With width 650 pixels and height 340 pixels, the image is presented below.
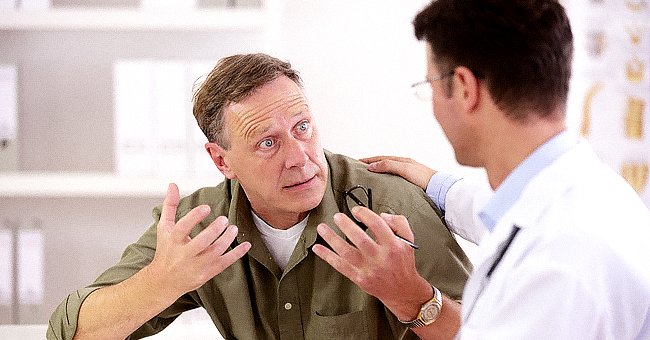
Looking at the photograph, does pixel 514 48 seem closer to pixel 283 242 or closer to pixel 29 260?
pixel 283 242

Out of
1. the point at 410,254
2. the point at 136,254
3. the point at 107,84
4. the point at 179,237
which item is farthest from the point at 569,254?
the point at 107,84

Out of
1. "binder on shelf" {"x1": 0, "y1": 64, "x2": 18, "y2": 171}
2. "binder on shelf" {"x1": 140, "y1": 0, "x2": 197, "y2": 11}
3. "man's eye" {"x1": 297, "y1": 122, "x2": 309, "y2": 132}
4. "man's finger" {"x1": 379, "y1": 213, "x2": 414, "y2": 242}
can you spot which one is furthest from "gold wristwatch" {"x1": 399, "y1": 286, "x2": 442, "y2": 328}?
"binder on shelf" {"x1": 0, "y1": 64, "x2": 18, "y2": 171}

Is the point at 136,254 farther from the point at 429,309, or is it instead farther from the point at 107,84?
the point at 107,84

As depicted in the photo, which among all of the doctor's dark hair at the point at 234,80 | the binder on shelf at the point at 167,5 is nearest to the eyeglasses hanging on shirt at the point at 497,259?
the doctor's dark hair at the point at 234,80

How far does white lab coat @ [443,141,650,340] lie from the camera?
3.95 ft

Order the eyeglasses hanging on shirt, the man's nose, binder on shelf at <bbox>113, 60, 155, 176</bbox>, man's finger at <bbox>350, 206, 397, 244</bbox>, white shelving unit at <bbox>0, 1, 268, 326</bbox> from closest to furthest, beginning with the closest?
the eyeglasses hanging on shirt, man's finger at <bbox>350, 206, 397, 244</bbox>, the man's nose, binder on shelf at <bbox>113, 60, 155, 176</bbox>, white shelving unit at <bbox>0, 1, 268, 326</bbox>

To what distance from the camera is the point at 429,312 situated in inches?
70.7

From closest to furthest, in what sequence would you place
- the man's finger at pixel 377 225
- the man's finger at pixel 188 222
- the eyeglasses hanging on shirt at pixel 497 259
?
1. the eyeglasses hanging on shirt at pixel 497 259
2. the man's finger at pixel 377 225
3. the man's finger at pixel 188 222

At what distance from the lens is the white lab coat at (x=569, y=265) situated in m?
1.21

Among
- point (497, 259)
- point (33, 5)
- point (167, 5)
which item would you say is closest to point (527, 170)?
point (497, 259)

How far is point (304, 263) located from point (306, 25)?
1.44 meters

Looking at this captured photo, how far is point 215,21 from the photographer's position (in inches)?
117

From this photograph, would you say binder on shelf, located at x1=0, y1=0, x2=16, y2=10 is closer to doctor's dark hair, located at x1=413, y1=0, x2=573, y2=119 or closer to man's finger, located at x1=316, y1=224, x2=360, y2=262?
man's finger, located at x1=316, y1=224, x2=360, y2=262

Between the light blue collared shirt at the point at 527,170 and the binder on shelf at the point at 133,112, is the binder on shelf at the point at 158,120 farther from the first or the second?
the light blue collared shirt at the point at 527,170
